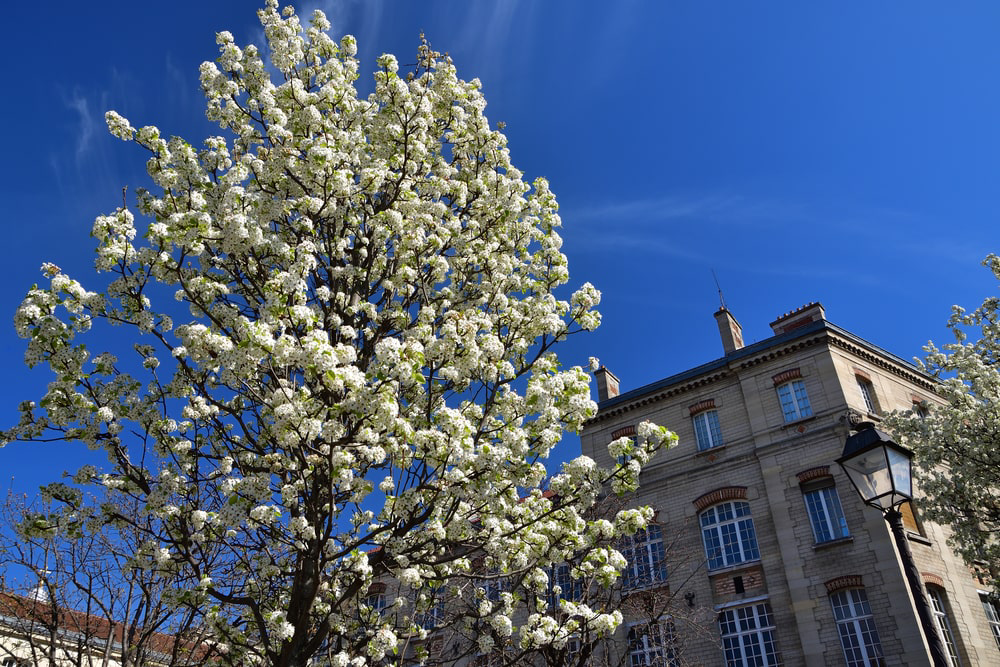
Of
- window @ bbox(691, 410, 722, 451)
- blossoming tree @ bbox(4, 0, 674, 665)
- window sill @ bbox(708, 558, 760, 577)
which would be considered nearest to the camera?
blossoming tree @ bbox(4, 0, 674, 665)

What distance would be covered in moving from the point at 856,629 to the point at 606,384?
43.6ft

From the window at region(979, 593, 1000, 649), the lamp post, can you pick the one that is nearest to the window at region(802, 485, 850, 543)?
the window at region(979, 593, 1000, 649)

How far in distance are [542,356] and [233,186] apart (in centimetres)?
440

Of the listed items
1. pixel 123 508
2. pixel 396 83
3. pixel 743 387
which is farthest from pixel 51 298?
pixel 743 387

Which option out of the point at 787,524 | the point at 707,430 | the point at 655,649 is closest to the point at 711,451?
the point at 707,430

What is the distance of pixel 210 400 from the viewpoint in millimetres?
7926

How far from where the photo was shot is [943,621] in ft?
64.0

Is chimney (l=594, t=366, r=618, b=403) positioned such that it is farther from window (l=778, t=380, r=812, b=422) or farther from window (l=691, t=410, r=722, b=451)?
window (l=778, t=380, r=812, b=422)

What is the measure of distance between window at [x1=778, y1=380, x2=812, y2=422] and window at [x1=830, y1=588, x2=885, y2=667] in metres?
5.83

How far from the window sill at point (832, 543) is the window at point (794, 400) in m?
4.28

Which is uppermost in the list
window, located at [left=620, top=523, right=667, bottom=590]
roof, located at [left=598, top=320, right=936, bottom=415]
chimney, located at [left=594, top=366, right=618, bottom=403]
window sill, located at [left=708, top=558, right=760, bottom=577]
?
chimney, located at [left=594, top=366, right=618, bottom=403]

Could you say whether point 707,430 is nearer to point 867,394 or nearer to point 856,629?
point 867,394

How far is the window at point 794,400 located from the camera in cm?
2281

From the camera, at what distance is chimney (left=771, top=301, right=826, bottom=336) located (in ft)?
82.3
